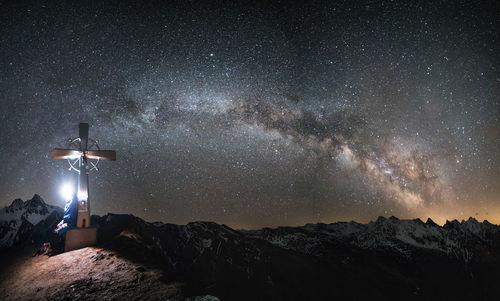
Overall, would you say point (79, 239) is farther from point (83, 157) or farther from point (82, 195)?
point (83, 157)

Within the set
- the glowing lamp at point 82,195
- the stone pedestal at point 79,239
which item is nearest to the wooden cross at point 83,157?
the glowing lamp at point 82,195

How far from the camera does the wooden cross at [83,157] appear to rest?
24.0 metres

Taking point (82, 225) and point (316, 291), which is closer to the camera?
point (82, 225)

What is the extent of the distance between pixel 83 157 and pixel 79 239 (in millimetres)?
7038

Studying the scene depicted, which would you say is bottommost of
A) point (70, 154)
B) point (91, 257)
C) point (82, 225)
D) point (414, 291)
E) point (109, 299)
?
point (414, 291)

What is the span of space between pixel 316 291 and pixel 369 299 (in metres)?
34.3

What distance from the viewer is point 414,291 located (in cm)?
19938

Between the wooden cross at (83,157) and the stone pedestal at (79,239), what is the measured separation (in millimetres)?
659

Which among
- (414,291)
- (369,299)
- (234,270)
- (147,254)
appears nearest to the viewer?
(147,254)

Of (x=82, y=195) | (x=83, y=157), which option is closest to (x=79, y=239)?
(x=82, y=195)

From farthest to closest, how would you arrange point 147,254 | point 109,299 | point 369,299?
point 369,299 → point 147,254 → point 109,299

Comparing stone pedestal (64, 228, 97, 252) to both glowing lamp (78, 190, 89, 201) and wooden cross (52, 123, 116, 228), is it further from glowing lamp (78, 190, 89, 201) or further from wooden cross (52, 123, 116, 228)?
glowing lamp (78, 190, 89, 201)

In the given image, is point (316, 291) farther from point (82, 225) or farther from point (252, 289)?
point (82, 225)

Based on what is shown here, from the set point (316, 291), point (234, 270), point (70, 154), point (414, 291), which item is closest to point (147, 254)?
point (70, 154)
